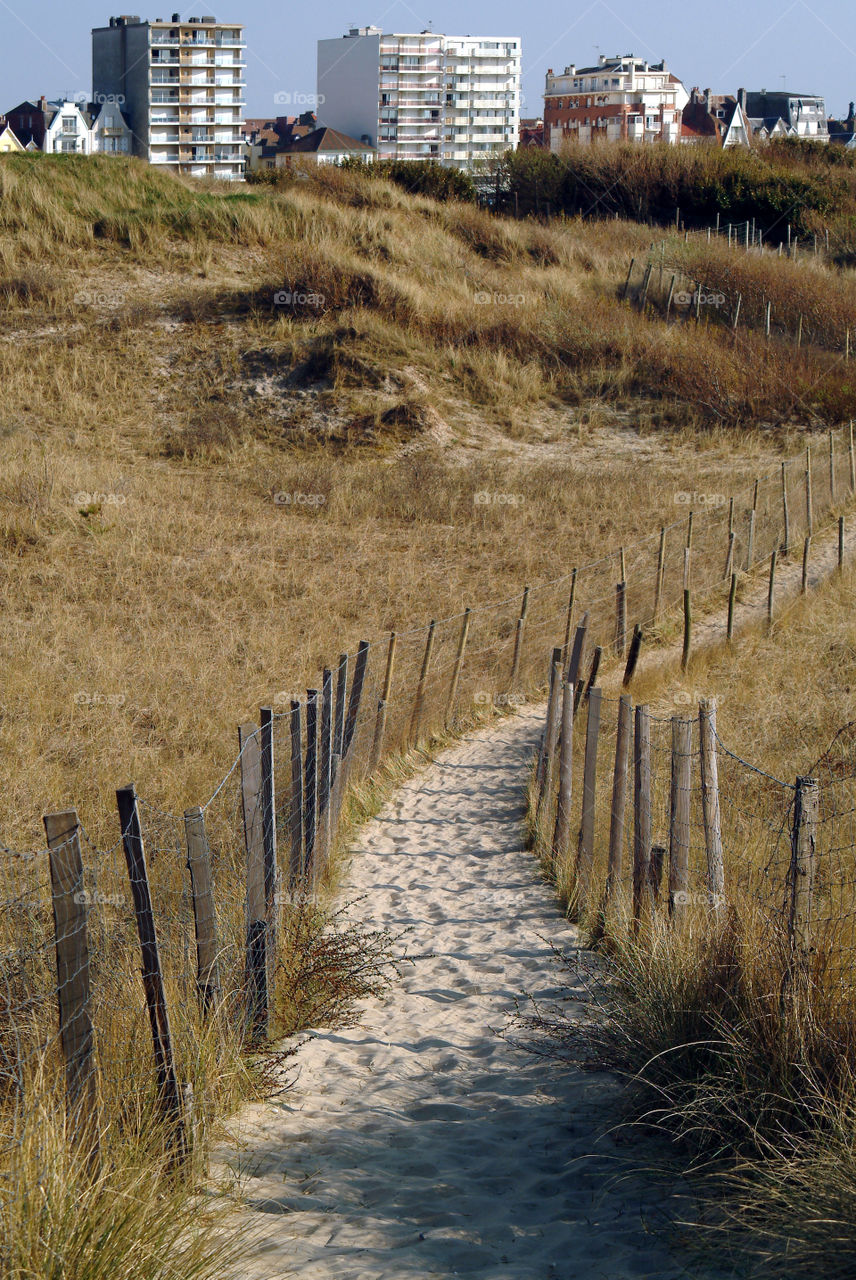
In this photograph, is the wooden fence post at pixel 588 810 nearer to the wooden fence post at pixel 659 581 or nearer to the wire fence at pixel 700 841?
the wire fence at pixel 700 841

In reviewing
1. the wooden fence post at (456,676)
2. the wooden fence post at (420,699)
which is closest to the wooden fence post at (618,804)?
the wooden fence post at (420,699)

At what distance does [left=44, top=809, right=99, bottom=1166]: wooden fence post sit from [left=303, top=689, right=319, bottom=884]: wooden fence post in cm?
278

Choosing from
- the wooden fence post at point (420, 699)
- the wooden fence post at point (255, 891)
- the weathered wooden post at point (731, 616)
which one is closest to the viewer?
the wooden fence post at point (255, 891)

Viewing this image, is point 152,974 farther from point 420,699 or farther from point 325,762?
point 420,699

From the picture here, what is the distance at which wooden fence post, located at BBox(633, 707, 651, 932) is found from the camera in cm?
594

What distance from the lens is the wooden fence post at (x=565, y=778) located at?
25.1 ft

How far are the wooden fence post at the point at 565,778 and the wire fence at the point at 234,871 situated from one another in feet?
0.84

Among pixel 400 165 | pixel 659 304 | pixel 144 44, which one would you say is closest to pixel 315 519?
pixel 659 304

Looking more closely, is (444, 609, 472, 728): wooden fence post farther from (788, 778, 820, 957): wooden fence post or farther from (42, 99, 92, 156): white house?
(42, 99, 92, 156): white house

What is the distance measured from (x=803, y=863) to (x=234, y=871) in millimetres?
3211

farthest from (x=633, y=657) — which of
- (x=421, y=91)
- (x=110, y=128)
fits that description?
(x=421, y=91)

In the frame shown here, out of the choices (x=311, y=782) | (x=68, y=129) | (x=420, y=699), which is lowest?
(x=420, y=699)

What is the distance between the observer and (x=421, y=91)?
111m

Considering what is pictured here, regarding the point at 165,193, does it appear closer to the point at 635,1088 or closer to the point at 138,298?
the point at 138,298
